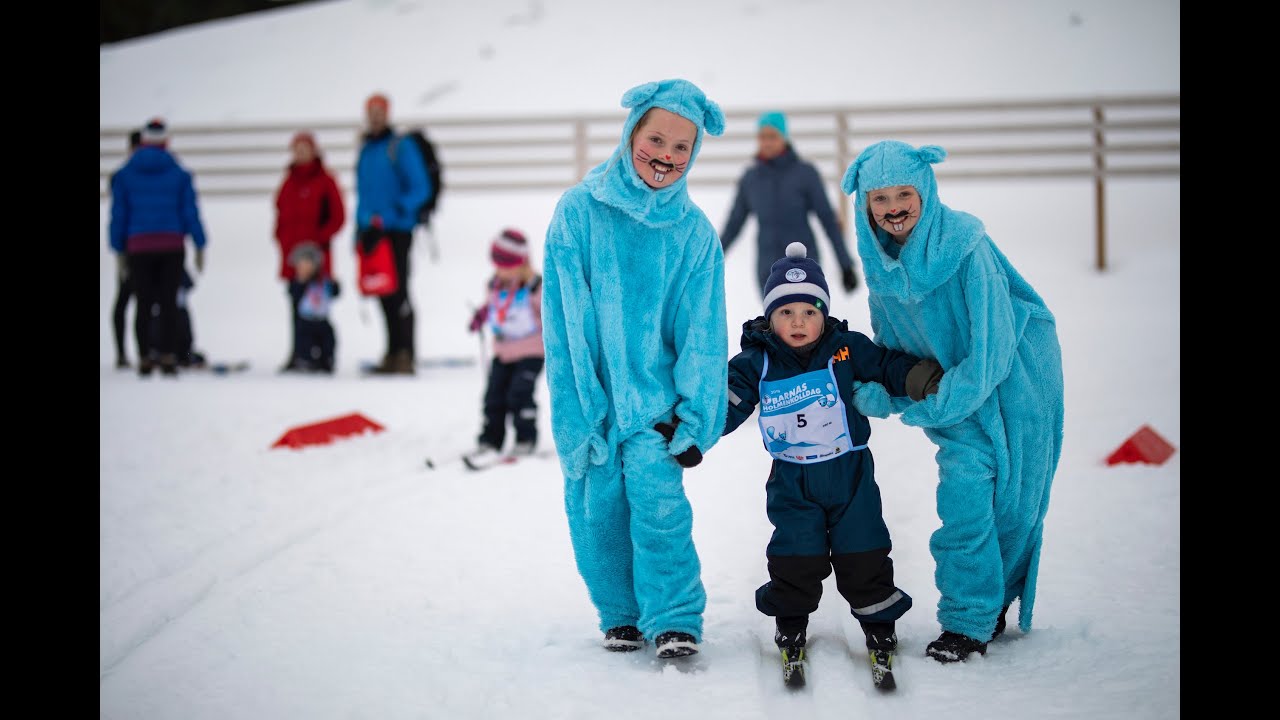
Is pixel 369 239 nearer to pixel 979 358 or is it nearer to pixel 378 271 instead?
pixel 378 271

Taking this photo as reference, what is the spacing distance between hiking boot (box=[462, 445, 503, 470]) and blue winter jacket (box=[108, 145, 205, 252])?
374cm

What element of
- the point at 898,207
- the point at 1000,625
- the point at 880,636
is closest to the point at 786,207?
the point at 898,207

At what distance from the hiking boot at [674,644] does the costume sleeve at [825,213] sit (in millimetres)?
4473

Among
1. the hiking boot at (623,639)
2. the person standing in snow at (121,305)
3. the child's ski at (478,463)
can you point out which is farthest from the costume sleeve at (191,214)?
the hiking boot at (623,639)

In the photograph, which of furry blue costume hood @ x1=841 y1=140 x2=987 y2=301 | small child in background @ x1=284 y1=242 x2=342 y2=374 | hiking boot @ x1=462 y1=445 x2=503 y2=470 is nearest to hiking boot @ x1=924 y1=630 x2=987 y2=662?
furry blue costume hood @ x1=841 y1=140 x2=987 y2=301

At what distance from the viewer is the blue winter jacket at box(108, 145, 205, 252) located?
8305 millimetres

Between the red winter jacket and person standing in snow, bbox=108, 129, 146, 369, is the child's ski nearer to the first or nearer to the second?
the red winter jacket

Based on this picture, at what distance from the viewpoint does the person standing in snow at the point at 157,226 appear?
830 centimetres

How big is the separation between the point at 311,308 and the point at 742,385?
629 centimetres

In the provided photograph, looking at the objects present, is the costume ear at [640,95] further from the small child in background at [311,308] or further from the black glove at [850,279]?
the small child in background at [311,308]

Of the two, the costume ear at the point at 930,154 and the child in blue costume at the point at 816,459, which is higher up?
the costume ear at the point at 930,154

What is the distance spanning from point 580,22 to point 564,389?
17.2 metres
